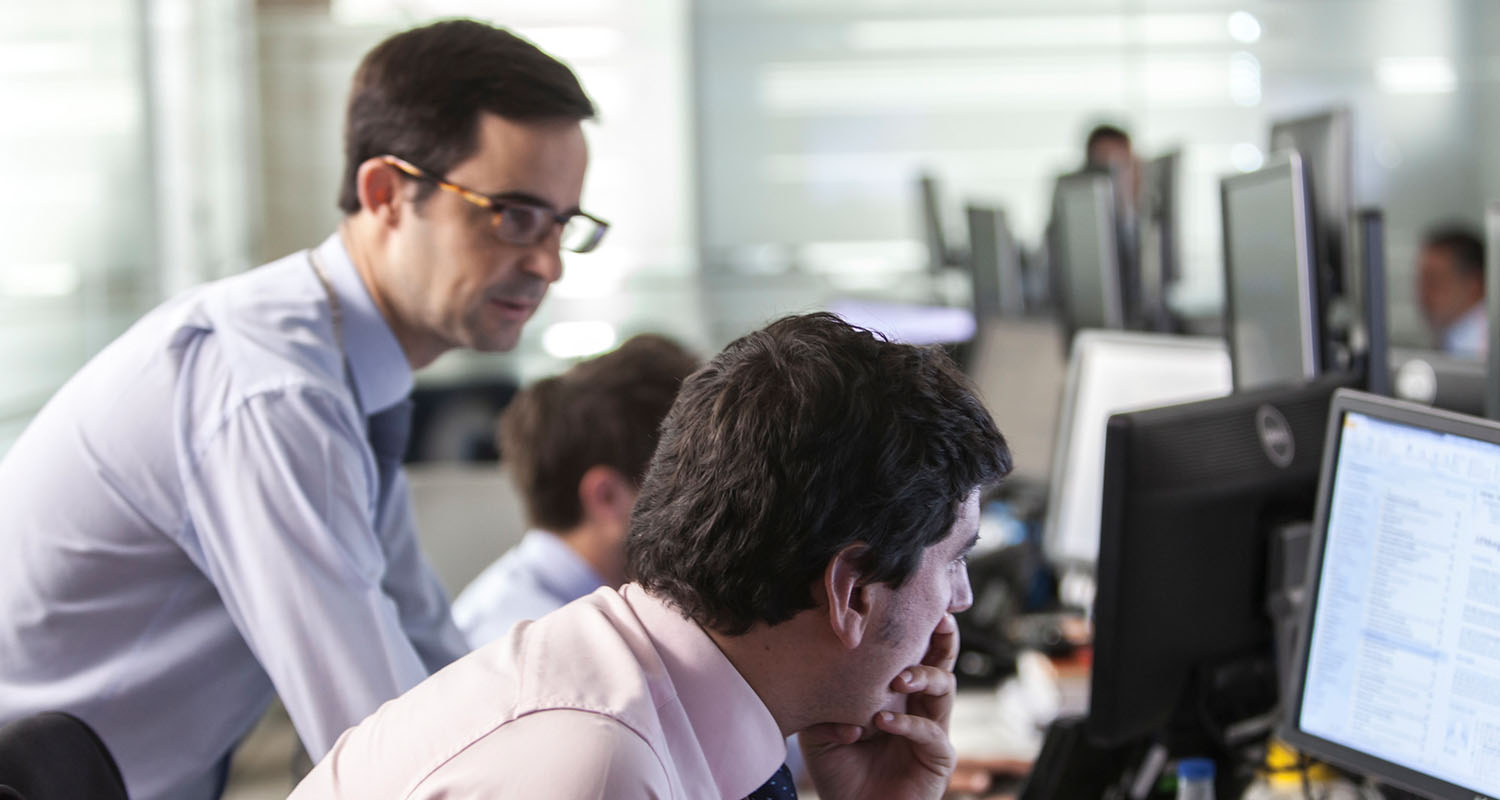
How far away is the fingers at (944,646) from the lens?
1.20m

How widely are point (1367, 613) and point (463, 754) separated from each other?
2.92 feet

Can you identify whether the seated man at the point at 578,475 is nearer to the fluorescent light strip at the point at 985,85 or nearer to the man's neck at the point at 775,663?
the man's neck at the point at 775,663

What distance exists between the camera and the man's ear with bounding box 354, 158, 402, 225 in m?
1.51

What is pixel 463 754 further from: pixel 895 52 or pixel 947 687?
pixel 895 52

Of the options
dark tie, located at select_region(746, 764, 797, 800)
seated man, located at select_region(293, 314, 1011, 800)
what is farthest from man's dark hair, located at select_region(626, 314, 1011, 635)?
dark tie, located at select_region(746, 764, 797, 800)

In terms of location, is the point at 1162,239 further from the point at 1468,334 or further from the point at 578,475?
the point at 1468,334

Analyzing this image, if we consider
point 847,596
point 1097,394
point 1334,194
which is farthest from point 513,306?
point 1097,394

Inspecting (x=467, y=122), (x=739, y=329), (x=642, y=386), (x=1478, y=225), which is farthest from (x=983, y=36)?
(x=467, y=122)

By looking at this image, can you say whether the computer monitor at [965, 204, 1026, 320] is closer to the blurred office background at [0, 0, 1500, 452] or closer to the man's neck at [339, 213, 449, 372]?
the man's neck at [339, 213, 449, 372]

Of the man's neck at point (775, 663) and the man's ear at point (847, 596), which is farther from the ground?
the man's ear at point (847, 596)

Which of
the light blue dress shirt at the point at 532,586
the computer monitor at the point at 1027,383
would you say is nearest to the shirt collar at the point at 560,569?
the light blue dress shirt at the point at 532,586

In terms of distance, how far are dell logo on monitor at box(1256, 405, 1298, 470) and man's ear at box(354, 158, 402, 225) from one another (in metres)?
1.02

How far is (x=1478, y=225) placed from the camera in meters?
6.86

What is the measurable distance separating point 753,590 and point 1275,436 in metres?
0.86
